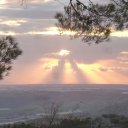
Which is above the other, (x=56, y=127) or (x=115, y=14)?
(x=115, y=14)

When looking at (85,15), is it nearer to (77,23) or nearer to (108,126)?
(77,23)

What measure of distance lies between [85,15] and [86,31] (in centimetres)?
54

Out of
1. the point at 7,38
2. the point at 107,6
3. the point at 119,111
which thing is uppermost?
the point at 107,6

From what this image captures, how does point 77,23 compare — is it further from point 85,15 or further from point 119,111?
point 119,111

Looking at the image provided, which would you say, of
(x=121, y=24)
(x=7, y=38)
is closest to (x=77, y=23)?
(x=121, y=24)

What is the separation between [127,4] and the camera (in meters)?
15.7

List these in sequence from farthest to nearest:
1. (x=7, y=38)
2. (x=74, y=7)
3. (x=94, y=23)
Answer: (x=7, y=38), (x=94, y=23), (x=74, y=7)

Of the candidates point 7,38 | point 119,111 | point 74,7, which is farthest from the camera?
point 119,111

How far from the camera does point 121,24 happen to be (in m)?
16.4

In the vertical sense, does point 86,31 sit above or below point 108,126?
above

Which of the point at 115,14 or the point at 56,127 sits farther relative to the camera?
the point at 56,127

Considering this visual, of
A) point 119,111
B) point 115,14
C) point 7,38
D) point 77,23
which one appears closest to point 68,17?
point 77,23

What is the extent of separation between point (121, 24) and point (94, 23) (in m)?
0.91

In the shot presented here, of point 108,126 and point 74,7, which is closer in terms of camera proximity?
point 74,7
